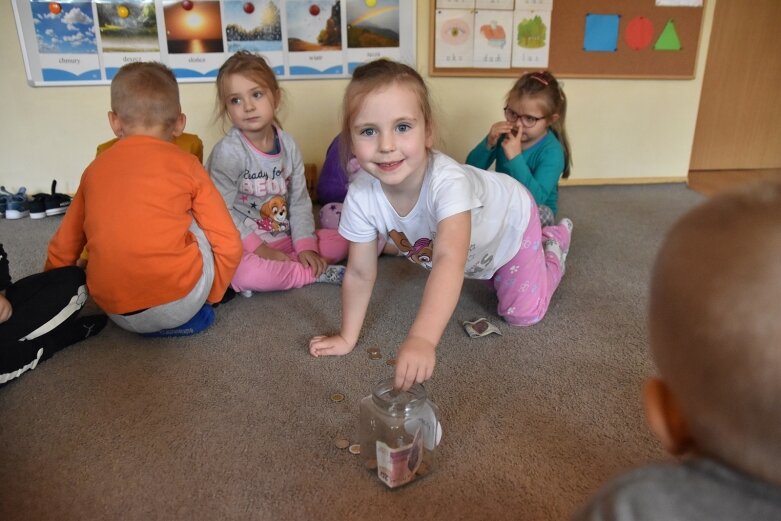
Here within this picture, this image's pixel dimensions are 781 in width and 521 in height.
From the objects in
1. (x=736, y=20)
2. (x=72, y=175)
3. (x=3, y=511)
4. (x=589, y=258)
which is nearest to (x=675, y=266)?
(x=3, y=511)

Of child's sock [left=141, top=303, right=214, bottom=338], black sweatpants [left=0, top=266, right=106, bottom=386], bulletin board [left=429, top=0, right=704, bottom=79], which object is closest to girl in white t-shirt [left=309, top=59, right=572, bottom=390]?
child's sock [left=141, top=303, right=214, bottom=338]

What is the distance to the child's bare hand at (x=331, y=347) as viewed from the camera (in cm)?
109

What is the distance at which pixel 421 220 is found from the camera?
1.02 meters

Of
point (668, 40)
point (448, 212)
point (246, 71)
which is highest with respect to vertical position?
point (668, 40)

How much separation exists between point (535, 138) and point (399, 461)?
120 centimetres

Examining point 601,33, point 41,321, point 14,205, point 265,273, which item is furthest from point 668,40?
point 14,205

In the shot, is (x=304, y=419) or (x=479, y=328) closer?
(x=304, y=419)

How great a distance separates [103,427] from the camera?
90 cm

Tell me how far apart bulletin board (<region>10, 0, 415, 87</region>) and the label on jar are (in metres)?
1.79

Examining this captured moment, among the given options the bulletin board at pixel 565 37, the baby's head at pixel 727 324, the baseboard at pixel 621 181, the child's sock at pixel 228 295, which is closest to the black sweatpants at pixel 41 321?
the child's sock at pixel 228 295

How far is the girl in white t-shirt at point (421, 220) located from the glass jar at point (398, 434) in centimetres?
3

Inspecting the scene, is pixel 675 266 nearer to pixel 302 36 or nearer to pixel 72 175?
pixel 302 36

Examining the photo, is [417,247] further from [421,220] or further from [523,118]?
[523,118]

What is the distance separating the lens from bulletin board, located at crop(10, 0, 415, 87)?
2.08m
